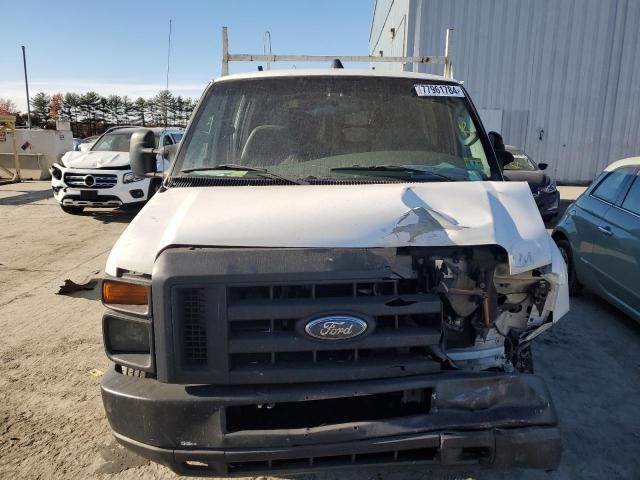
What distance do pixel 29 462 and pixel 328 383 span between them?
1.97 metres

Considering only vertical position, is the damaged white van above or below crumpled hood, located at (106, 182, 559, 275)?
below

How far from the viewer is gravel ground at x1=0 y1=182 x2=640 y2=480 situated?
2994 mm

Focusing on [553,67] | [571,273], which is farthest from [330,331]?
[553,67]

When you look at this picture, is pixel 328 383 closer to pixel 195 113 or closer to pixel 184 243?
pixel 184 243

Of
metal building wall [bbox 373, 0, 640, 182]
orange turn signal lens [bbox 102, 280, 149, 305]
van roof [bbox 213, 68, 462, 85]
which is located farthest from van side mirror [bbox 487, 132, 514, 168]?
metal building wall [bbox 373, 0, 640, 182]

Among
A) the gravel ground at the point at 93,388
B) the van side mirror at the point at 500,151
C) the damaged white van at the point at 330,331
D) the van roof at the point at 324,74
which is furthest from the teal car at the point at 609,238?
the damaged white van at the point at 330,331

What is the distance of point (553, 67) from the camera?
1778cm

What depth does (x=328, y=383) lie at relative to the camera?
2.27 m

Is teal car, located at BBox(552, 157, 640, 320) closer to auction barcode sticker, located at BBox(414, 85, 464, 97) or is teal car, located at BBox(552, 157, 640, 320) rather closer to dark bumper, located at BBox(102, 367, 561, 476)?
auction barcode sticker, located at BBox(414, 85, 464, 97)

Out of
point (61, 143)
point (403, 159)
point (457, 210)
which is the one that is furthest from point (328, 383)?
point (61, 143)

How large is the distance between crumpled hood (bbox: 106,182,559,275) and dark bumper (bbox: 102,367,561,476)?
55cm

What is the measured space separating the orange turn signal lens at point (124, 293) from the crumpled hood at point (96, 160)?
29.0ft

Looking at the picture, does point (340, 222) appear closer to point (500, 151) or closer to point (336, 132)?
point (336, 132)

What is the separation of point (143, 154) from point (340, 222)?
1.95 metres
